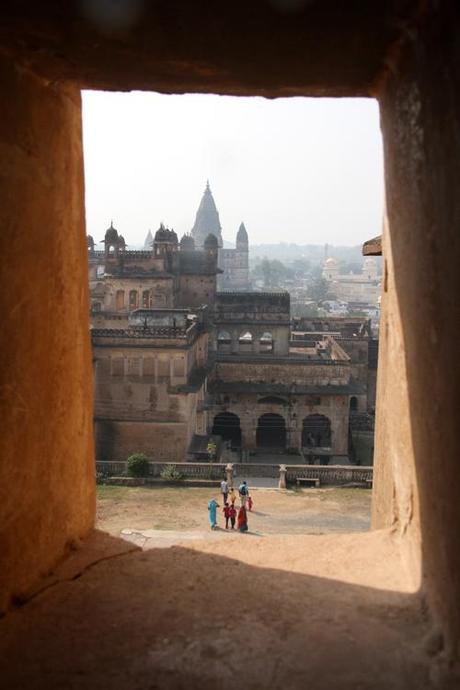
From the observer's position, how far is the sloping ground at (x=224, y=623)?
8.99ft

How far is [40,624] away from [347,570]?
1694mm

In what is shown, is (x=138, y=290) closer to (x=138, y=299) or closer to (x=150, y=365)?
(x=138, y=299)

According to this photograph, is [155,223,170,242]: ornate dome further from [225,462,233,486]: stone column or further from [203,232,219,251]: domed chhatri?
[225,462,233,486]: stone column

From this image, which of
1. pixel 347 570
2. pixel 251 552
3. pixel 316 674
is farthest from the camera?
pixel 251 552

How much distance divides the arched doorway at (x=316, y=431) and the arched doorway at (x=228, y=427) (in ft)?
9.75

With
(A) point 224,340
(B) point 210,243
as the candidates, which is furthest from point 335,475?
(B) point 210,243

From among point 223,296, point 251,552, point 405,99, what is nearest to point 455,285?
point 405,99

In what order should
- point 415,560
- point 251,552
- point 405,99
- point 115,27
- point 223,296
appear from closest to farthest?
1. point 115,27
2. point 405,99
3. point 415,560
4. point 251,552
5. point 223,296

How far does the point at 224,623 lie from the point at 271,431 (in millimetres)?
26307

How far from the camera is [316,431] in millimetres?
29438

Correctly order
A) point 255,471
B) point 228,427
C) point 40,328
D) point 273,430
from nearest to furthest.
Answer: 1. point 40,328
2. point 255,471
3. point 228,427
4. point 273,430

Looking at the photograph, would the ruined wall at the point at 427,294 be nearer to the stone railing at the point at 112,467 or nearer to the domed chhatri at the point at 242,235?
the stone railing at the point at 112,467

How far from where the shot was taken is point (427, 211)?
9.42 feet

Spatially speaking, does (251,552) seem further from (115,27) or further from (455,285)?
(115,27)
